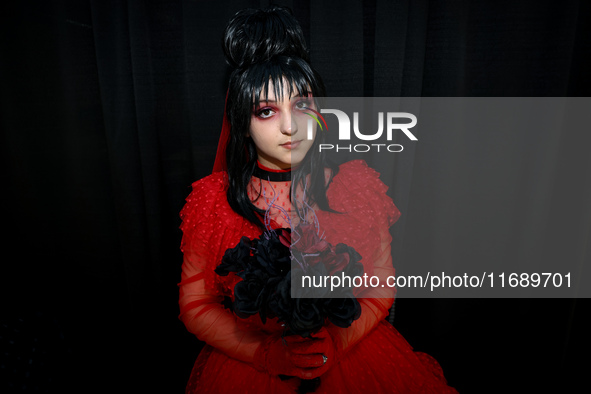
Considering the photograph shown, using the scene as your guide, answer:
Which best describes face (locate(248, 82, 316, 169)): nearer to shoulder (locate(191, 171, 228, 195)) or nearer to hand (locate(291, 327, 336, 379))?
shoulder (locate(191, 171, 228, 195))

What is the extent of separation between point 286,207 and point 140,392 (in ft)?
3.58

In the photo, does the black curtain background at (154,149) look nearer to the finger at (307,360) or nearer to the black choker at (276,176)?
the black choker at (276,176)

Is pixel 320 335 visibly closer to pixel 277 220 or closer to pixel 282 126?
pixel 277 220

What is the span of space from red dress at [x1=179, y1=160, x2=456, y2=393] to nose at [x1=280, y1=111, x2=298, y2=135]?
186mm

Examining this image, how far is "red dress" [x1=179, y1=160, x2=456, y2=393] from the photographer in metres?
1.01

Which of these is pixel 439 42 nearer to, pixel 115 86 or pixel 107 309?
pixel 115 86

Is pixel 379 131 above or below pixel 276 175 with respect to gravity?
above

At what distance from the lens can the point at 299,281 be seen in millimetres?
732

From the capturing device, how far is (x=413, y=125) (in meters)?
1.35

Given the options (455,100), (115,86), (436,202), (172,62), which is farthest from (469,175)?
(115,86)

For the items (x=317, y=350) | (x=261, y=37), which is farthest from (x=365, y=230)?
(x=261, y=37)

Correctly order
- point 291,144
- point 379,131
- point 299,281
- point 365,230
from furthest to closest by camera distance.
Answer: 1. point 379,131
2. point 365,230
3. point 291,144
4. point 299,281

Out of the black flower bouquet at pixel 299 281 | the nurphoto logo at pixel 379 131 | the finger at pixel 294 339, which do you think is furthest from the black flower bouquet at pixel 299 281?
the nurphoto logo at pixel 379 131

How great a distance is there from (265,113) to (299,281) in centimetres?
47
